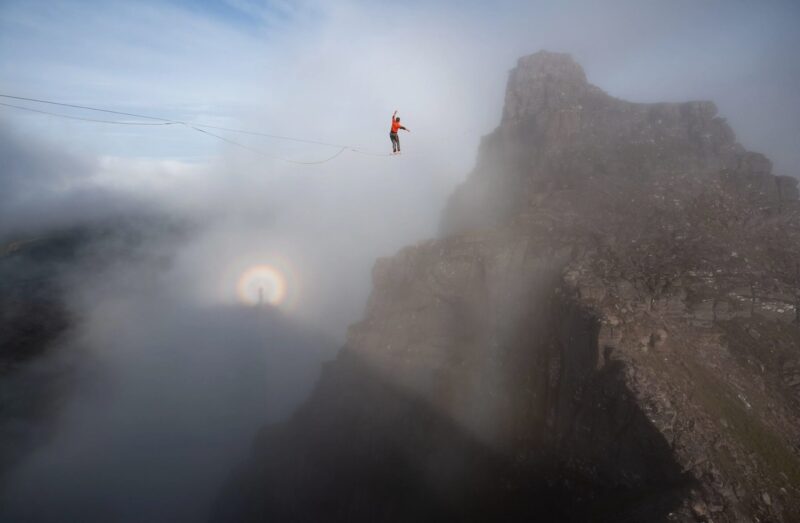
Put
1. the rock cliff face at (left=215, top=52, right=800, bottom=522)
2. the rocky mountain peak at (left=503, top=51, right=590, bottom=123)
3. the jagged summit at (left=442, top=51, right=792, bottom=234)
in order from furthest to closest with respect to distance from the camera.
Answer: the rocky mountain peak at (left=503, top=51, right=590, bottom=123), the jagged summit at (left=442, top=51, right=792, bottom=234), the rock cliff face at (left=215, top=52, right=800, bottom=522)

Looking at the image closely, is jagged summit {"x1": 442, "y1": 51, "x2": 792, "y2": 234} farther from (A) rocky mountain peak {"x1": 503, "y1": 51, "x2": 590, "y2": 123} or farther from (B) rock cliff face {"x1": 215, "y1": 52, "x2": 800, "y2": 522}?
(B) rock cliff face {"x1": 215, "y1": 52, "x2": 800, "y2": 522}

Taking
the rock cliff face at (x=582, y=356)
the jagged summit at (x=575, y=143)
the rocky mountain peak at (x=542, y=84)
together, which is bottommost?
the rock cliff face at (x=582, y=356)

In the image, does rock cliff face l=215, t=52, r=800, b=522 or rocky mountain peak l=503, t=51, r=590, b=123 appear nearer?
rock cliff face l=215, t=52, r=800, b=522

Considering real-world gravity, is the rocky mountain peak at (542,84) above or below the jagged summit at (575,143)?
above

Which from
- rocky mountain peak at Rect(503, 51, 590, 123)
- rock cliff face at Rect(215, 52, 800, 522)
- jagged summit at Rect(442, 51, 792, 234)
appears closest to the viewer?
rock cliff face at Rect(215, 52, 800, 522)

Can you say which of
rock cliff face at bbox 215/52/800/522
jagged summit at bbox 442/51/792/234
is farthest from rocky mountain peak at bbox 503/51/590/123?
rock cliff face at bbox 215/52/800/522

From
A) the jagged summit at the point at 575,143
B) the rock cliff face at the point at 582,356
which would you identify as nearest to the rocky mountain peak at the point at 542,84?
the jagged summit at the point at 575,143

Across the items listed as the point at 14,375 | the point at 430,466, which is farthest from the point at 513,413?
the point at 14,375

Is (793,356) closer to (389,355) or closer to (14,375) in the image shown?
(389,355)

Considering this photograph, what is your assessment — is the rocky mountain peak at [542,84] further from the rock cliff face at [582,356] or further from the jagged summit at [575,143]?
the rock cliff face at [582,356]
